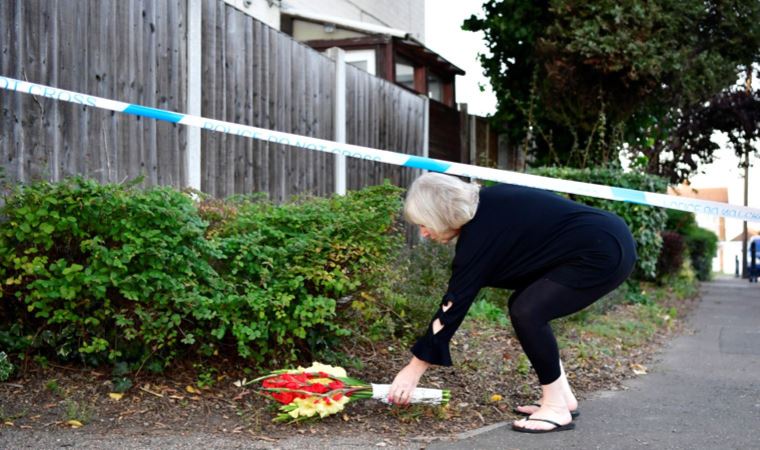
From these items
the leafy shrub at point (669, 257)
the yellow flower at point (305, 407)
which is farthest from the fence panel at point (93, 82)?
the leafy shrub at point (669, 257)

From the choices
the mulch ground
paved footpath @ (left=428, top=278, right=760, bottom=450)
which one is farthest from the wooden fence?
paved footpath @ (left=428, top=278, right=760, bottom=450)

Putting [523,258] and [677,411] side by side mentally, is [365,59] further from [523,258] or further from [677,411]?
[523,258]

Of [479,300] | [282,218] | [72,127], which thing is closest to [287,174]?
[479,300]

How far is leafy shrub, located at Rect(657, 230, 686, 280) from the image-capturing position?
12.8 metres

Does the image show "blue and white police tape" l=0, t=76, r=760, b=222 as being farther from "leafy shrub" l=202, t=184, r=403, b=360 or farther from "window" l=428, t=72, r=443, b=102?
"window" l=428, t=72, r=443, b=102

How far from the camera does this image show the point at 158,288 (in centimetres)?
426

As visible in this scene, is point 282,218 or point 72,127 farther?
point 72,127

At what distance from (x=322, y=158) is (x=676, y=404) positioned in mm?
4756

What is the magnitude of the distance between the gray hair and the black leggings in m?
0.50

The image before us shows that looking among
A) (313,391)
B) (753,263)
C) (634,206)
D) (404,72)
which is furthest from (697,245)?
(313,391)

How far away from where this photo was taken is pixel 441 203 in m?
3.96

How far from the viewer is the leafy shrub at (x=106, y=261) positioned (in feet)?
13.9

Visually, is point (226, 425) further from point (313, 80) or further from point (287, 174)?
point (313, 80)

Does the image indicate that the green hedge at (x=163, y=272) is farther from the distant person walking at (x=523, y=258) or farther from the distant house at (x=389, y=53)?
A: the distant house at (x=389, y=53)
